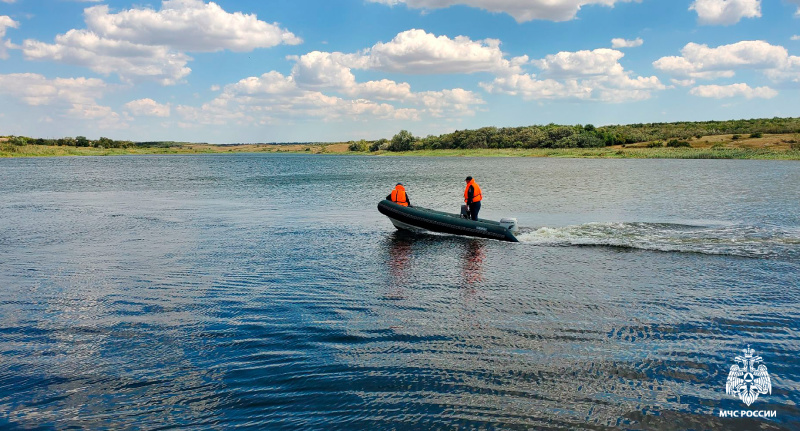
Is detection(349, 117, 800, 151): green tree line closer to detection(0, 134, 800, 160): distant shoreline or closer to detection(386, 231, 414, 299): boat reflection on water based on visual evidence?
detection(0, 134, 800, 160): distant shoreline

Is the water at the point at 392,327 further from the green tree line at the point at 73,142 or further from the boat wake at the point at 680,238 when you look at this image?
the green tree line at the point at 73,142

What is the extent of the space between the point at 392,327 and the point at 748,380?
16.1 ft

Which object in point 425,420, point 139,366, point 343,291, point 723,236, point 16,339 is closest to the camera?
point 425,420

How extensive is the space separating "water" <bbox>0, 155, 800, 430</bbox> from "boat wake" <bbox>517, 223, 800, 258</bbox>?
0.10 m

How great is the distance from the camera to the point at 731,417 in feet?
19.5

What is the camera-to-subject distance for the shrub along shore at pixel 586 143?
85562mm

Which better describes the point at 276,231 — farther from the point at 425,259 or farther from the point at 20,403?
the point at 20,403

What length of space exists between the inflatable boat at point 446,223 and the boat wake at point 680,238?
→ 742mm

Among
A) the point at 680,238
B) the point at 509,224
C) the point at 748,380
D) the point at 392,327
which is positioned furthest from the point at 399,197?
the point at 748,380

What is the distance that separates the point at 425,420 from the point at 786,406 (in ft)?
13.4

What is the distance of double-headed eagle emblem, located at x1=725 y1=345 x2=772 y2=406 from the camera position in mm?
6461

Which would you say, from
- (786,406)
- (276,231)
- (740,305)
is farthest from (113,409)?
(276,231)

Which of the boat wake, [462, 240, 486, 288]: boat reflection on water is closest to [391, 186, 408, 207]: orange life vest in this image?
[462, 240, 486, 288]: boat reflection on water

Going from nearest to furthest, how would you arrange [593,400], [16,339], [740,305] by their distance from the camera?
1. [593,400]
2. [16,339]
3. [740,305]
